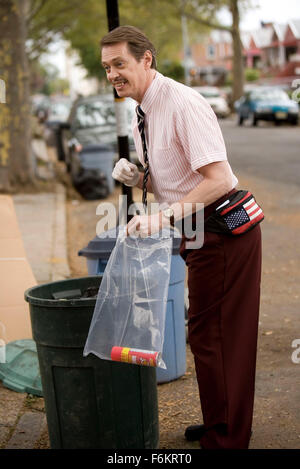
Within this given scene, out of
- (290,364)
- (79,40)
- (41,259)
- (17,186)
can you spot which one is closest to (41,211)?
(17,186)

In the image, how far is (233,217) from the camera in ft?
10.7

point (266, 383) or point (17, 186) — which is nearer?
point (266, 383)

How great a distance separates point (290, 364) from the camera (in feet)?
16.3

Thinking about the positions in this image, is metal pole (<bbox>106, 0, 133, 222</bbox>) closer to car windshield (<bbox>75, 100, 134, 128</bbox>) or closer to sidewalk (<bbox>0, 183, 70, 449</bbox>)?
sidewalk (<bbox>0, 183, 70, 449</bbox>)

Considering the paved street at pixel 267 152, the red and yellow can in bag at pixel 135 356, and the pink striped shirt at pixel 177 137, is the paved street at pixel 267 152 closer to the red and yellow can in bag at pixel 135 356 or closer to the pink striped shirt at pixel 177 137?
the pink striped shirt at pixel 177 137

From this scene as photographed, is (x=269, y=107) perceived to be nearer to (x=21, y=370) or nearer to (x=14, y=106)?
(x=14, y=106)

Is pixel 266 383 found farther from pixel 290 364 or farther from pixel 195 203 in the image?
pixel 195 203

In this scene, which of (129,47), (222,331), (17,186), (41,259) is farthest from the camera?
(17,186)

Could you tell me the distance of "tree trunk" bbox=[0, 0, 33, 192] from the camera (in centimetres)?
1351

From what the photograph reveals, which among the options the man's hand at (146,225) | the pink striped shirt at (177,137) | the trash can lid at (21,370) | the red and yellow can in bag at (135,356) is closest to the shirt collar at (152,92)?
the pink striped shirt at (177,137)

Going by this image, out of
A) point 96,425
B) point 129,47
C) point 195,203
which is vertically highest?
point 129,47

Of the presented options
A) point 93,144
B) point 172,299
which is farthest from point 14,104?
point 172,299

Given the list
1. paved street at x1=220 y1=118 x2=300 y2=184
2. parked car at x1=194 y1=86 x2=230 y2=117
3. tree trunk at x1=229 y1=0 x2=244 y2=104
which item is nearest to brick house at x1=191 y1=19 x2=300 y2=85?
tree trunk at x1=229 y1=0 x2=244 y2=104
